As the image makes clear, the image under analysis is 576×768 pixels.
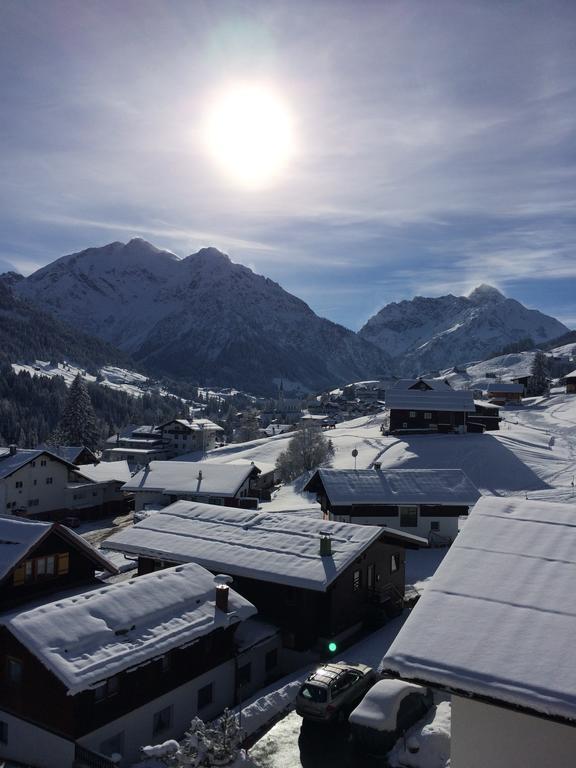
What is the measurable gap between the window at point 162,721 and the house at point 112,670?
30mm

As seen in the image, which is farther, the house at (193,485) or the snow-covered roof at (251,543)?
the house at (193,485)

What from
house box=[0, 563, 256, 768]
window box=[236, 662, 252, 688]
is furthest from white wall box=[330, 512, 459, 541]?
house box=[0, 563, 256, 768]

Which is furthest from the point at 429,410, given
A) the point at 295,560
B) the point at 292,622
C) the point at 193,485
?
the point at 292,622

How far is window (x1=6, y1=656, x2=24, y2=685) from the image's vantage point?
17234 mm

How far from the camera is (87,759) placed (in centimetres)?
1554

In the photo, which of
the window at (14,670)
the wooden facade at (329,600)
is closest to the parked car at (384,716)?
the wooden facade at (329,600)

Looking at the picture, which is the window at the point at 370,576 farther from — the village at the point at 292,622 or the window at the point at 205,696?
the window at the point at 205,696

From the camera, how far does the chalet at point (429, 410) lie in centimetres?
7800

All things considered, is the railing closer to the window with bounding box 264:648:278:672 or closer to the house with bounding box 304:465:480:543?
the window with bounding box 264:648:278:672

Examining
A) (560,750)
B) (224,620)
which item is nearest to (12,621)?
(224,620)

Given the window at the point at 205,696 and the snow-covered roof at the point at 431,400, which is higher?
the snow-covered roof at the point at 431,400

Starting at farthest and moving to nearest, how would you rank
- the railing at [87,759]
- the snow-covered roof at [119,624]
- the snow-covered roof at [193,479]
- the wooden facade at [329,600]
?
the snow-covered roof at [193,479] → the wooden facade at [329,600] → the snow-covered roof at [119,624] → the railing at [87,759]

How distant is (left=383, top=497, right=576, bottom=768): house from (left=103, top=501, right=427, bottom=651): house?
13530 millimetres

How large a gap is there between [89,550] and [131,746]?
8332 millimetres
